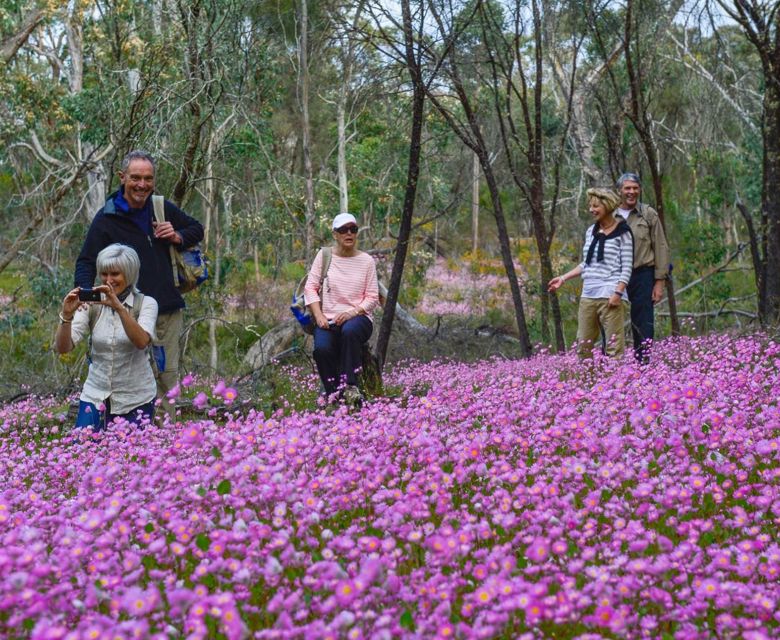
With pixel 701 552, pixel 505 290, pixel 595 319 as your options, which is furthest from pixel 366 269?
pixel 505 290

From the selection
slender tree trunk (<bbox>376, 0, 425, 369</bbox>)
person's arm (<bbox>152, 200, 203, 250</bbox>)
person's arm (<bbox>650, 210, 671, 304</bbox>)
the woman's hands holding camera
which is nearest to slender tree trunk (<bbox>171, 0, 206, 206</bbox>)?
slender tree trunk (<bbox>376, 0, 425, 369</bbox>)

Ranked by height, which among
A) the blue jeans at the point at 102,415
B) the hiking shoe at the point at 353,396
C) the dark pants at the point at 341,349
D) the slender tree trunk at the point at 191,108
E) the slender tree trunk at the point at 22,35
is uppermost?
the slender tree trunk at the point at 22,35

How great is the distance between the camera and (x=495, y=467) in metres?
4.39

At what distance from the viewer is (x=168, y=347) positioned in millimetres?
6816

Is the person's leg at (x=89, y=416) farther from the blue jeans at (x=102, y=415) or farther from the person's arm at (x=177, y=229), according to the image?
the person's arm at (x=177, y=229)

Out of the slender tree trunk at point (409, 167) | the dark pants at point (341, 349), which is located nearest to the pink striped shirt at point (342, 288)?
the dark pants at point (341, 349)

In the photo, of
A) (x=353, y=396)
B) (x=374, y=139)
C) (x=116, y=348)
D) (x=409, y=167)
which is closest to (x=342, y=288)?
(x=353, y=396)

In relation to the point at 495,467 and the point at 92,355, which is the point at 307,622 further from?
the point at 92,355

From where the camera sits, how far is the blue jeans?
595 centimetres

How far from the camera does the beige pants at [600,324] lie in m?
8.68

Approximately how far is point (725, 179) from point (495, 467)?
2173 cm

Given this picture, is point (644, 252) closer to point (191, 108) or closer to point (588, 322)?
point (588, 322)

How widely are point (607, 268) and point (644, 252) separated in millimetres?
485

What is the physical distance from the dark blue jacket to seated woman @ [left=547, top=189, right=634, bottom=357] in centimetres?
360
